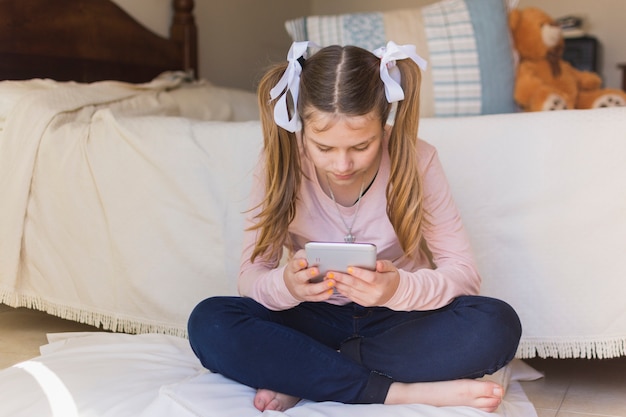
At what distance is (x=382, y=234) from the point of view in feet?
4.02

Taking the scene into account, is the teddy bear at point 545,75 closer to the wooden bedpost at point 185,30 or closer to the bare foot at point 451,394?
the wooden bedpost at point 185,30

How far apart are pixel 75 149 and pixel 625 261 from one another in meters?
1.13

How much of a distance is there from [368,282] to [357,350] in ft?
0.59

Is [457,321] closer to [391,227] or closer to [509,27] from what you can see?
[391,227]

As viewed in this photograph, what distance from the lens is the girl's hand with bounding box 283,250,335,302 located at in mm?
1053

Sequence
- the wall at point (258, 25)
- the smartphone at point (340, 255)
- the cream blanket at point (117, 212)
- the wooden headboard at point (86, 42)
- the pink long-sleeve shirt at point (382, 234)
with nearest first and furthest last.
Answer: the smartphone at point (340, 255)
the pink long-sleeve shirt at point (382, 234)
the cream blanket at point (117, 212)
the wooden headboard at point (86, 42)
the wall at point (258, 25)

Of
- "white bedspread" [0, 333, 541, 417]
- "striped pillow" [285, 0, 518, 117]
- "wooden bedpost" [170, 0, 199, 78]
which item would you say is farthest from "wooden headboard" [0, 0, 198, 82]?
"white bedspread" [0, 333, 541, 417]

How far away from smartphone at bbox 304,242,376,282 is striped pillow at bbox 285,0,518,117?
1140 mm

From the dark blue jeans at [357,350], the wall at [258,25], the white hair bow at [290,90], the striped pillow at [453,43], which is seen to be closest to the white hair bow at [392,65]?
the white hair bow at [290,90]

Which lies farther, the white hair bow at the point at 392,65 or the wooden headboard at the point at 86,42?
the wooden headboard at the point at 86,42

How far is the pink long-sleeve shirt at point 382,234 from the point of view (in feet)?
3.80

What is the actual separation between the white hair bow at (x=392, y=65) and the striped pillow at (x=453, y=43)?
3.19 feet

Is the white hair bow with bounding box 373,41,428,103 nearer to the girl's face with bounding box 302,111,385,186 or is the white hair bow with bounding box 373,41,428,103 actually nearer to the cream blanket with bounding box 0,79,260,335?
the girl's face with bounding box 302,111,385,186

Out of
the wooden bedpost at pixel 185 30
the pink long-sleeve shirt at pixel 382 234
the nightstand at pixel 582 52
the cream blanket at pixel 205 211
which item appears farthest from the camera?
the nightstand at pixel 582 52
